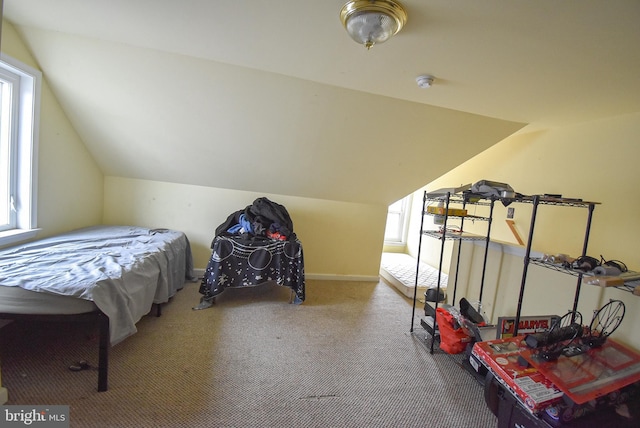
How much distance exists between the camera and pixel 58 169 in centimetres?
233

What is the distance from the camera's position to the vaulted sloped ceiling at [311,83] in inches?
46.9

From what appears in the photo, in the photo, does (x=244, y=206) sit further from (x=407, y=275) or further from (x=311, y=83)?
(x=407, y=275)

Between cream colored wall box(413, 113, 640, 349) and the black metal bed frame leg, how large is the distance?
2746 millimetres

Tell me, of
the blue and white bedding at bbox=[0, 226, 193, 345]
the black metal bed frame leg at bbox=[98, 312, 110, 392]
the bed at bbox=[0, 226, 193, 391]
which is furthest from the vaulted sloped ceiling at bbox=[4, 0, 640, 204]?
the black metal bed frame leg at bbox=[98, 312, 110, 392]

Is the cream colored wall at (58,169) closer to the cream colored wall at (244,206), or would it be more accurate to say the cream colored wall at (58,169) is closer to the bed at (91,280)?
the bed at (91,280)

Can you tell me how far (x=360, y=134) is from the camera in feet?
7.94

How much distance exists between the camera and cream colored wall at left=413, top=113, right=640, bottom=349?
1812mm

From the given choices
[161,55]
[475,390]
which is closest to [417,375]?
[475,390]

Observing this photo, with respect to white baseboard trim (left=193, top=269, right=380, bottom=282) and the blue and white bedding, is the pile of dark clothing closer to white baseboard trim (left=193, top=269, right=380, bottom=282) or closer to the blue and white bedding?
the blue and white bedding

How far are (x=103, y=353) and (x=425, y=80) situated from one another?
8.11 feet

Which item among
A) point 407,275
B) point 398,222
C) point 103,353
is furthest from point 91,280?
point 398,222

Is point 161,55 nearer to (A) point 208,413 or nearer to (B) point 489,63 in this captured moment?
(B) point 489,63

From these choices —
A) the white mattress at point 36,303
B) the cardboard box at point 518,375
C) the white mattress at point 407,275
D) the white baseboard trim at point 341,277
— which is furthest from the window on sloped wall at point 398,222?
the white mattress at point 36,303

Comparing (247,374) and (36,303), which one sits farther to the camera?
(247,374)
